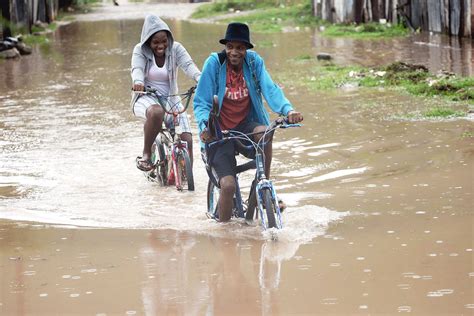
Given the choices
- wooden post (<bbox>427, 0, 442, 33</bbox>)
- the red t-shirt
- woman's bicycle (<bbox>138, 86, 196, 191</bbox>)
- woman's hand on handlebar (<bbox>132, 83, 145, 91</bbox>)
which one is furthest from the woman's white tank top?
wooden post (<bbox>427, 0, 442, 33</bbox>)

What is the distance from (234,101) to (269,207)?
0.95 meters

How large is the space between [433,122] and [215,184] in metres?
4.83

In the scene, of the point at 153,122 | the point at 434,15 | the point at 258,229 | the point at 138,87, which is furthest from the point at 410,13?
the point at 258,229

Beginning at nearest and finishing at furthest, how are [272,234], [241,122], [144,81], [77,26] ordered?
[272,234]
[241,122]
[144,81]
[77,26]

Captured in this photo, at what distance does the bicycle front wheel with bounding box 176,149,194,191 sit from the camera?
30.3 feet

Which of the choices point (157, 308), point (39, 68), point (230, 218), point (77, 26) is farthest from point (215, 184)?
point (77, 26)

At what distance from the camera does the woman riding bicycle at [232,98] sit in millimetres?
7344

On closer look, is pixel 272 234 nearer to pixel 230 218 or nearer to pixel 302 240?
pixel 302 240

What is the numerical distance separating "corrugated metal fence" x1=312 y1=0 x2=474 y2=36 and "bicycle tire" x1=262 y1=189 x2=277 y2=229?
14162 millimetres

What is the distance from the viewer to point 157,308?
18.8ft

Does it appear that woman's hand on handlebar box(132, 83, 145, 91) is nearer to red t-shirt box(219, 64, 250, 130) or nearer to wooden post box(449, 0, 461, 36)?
red t-shirt box(219, 64, 250, 130)

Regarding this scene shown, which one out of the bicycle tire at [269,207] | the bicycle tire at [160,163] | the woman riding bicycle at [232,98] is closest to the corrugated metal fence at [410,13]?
the bicycle tire at [160,163]

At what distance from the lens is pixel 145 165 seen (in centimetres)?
960

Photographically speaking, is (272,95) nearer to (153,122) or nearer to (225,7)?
(153,122)
